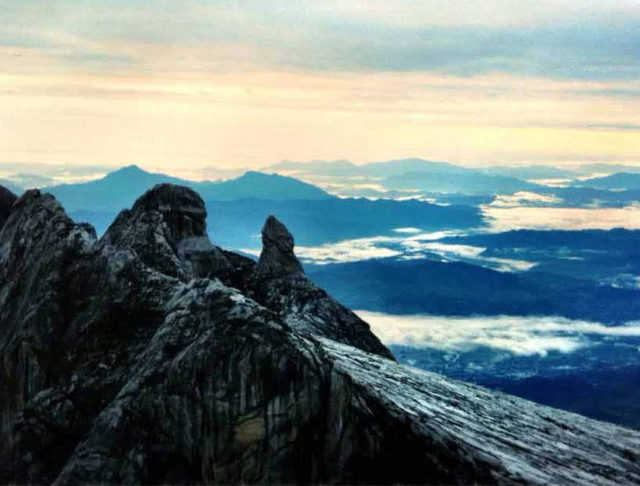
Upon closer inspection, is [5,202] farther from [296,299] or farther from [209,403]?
[209,403]

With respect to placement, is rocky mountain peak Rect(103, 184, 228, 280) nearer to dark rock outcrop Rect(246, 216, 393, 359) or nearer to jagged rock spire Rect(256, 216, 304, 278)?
jagged rock spire Rect(256, 216, 304, 278)

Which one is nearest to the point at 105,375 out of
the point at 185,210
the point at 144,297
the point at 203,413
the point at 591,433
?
the point at 144,297

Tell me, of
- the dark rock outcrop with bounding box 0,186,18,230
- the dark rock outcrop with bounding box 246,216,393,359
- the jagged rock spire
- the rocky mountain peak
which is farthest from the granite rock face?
the jagged rock spire

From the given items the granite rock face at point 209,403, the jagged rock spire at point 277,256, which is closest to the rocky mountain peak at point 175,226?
the jagged rock spire at point 277,256

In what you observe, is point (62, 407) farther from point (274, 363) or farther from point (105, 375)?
point (274, 363)

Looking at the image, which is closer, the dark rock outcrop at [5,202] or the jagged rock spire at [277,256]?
the dark rock outcrop at [5,202]

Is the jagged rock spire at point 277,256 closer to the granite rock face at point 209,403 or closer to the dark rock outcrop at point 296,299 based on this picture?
the dark rock outcrop at point 296,299
